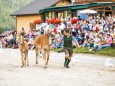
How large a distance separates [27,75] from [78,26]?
59.3ft

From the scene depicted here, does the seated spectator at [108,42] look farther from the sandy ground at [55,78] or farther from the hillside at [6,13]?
the hillside at [6,13]

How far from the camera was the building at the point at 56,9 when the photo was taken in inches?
1603

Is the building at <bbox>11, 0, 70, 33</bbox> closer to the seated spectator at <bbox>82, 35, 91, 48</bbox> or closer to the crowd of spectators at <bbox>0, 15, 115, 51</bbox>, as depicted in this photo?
the crowd of spectators at <bbox>0, 15, 115, 51</bbox>

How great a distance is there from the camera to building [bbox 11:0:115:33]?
134 feet

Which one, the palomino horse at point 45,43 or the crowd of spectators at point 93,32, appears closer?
the palomino horse at point 45,43

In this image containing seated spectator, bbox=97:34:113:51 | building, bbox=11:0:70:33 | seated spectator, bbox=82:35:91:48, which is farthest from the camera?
building, bbox=11:0:70:33

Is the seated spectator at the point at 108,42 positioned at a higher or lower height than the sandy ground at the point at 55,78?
higher

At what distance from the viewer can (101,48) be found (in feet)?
97.2

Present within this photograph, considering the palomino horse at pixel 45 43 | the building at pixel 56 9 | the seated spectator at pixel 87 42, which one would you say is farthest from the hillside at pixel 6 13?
the palomino horse at pixel 45 43

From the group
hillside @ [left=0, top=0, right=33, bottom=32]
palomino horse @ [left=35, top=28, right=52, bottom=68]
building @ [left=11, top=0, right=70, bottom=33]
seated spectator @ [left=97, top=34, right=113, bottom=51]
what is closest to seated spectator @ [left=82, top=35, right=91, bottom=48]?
seated spectator @ [left=97, top=34, right=113, bottom=51]

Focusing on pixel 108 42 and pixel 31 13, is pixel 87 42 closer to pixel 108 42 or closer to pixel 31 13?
pixel 108 42

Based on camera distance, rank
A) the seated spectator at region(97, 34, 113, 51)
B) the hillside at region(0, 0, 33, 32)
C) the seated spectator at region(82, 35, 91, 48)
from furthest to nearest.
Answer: the hillside at region(0, 0, 33, 32), the seated spectator at region(82, 35, 91, 48), the seated spectator at region(97, 34, 113, 51)

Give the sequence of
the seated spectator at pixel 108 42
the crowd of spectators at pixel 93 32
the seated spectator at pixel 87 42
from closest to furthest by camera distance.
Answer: the seated spectator at pixel 108 42 < the crowd of spectators at pixel 93 32 < the seated spectator at pixel 87 42

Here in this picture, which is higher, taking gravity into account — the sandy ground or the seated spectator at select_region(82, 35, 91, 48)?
the seated spectator at select_region(82, 35, 91, 48)
